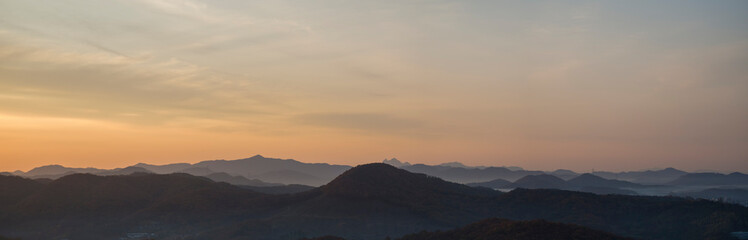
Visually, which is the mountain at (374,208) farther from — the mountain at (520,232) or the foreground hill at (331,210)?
the mountain at (520,232)

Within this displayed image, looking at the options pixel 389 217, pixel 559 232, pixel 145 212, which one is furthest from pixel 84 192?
pixel 559 232

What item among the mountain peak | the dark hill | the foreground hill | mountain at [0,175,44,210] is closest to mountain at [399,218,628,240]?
the foreground hill

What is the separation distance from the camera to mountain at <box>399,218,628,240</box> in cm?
5812

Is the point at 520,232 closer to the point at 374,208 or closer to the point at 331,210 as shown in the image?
the point at 374,208

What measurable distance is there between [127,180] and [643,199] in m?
Answer: 140

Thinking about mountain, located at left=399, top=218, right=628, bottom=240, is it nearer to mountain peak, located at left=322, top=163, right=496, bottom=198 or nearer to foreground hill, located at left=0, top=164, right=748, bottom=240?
foreground hill, located at left=0, top=164, right=748, bottom=240

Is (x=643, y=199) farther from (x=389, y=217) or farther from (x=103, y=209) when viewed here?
(x=103, y=209)

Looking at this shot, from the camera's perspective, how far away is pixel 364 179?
138875 mm

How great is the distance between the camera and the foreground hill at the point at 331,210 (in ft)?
330

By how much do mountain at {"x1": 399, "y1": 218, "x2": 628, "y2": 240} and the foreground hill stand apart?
34381mm

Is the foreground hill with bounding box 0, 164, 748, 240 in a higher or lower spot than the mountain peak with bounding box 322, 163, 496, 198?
lower

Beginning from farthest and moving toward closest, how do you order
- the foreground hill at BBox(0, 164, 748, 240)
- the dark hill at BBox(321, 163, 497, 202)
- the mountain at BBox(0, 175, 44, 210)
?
1. the mountain at BBox(0, 175, 44, 210)
2. the dark hill at BBox(321, 163, 497, 202)
3. the foreground hill at BBox(0, 164, 748, 240)

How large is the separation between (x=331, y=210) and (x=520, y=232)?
64327mm

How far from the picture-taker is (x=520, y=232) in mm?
60781
